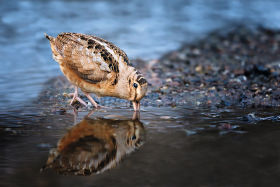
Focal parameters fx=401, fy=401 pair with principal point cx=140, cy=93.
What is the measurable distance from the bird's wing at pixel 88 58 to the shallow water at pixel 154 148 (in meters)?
0.60

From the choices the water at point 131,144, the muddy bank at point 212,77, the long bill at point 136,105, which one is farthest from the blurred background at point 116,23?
the long bill at point 136,105

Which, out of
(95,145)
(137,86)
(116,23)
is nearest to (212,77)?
(137,86)

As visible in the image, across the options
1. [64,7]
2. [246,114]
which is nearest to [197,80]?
[246,114]

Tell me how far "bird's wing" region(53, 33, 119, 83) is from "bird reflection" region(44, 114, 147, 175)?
72 centimetres

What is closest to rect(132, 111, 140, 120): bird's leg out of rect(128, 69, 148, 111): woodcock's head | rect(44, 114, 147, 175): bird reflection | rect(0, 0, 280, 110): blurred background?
rect(44, 114, 147, 175): bird reflection

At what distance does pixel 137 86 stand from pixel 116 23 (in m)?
8.54

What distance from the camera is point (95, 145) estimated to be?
4758mm

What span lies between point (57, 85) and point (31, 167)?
13.4ft

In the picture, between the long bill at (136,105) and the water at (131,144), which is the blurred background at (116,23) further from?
the long bill at (136,105)

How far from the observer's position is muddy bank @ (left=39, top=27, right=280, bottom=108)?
6828 mm

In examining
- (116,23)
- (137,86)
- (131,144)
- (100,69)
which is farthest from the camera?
(116,23)

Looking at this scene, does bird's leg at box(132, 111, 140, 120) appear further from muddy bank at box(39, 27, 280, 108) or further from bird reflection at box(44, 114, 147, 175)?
muddy bank at box(39, 27, 280, 108)

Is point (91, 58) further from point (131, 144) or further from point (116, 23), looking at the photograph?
point (116, 23)

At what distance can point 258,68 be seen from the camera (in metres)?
8.38
